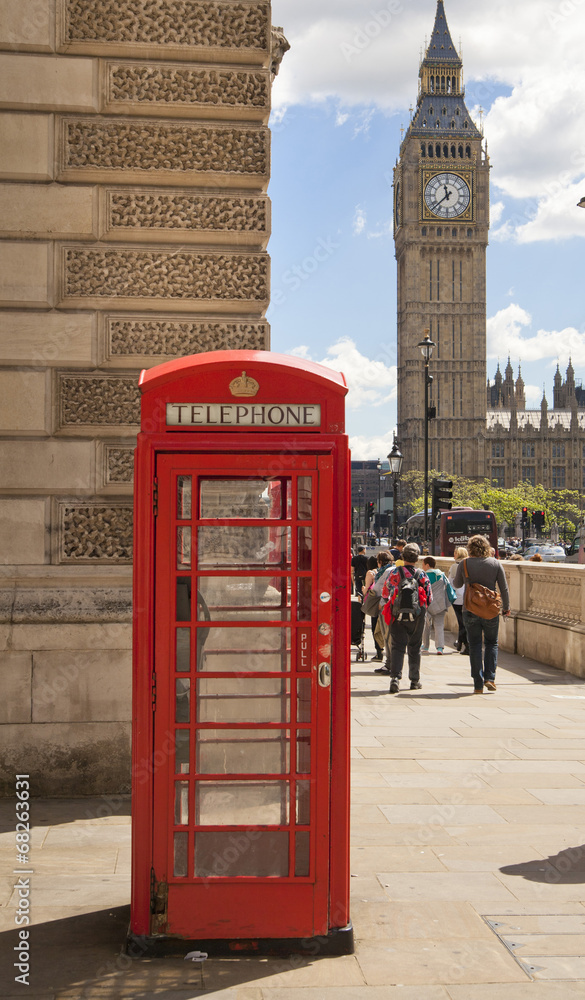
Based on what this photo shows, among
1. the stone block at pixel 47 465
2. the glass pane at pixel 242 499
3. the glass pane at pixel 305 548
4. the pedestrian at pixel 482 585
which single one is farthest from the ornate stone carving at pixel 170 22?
the pedestrian at pixel 482 585

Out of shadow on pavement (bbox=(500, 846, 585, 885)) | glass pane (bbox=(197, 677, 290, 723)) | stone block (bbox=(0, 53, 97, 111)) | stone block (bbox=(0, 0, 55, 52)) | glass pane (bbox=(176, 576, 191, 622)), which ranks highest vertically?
stone block (bbox=(0, 0, 55, 52))

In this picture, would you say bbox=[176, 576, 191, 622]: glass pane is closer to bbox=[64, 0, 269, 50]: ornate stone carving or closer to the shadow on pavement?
the shadow on pavement

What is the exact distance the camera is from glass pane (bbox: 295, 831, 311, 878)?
412 cm

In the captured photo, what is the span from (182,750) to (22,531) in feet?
9.54

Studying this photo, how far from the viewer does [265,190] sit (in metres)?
6.93

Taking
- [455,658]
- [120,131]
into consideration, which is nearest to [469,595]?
[455,658]

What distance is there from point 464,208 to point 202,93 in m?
114

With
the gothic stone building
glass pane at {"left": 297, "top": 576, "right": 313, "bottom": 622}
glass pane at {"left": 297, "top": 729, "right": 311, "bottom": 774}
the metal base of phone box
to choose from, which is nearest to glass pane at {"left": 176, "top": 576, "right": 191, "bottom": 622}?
glass pane at {"left": 297, "top": 576, "right": 313, "bottom": 622}

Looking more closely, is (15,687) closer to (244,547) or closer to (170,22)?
→ (244,547)

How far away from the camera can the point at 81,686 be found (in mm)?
6453

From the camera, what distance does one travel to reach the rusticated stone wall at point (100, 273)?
21.2 feet

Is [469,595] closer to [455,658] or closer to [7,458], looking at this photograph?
[455,658]

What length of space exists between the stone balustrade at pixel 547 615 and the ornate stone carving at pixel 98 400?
7.70m

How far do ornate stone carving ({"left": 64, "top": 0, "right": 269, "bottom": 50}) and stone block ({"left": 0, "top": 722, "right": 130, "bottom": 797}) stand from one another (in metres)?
4.47
